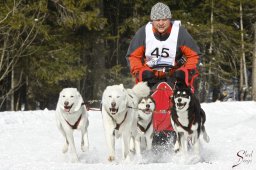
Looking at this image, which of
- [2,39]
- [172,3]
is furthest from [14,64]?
[172,3]

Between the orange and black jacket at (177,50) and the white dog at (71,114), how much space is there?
977 millimetres

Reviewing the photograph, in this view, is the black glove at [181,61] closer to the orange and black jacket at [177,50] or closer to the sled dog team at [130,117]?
the orange and black jacket at [177,50]

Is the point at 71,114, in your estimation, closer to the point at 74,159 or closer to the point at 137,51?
the point at 74,159

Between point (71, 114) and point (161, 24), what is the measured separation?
1582 millimetres

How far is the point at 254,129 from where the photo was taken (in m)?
8.98

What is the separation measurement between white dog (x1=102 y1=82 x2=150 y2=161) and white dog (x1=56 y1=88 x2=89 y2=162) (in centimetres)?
42

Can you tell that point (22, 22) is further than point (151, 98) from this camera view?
Yes

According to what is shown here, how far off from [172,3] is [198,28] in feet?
5.20

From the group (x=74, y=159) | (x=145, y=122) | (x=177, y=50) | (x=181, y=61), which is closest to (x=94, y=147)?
(x=74, y=159)

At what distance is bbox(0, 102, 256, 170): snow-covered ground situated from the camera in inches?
196

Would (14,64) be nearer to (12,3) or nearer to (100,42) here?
(12,3)

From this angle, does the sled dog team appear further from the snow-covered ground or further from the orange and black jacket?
the orange and black jacket

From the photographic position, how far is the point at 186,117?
573 centimetres

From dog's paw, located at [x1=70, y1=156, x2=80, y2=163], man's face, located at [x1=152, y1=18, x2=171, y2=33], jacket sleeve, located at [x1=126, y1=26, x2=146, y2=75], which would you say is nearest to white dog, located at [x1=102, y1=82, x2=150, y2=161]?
dog's paw, located at [x1=70, y1=156, x2=80, y2=163]
